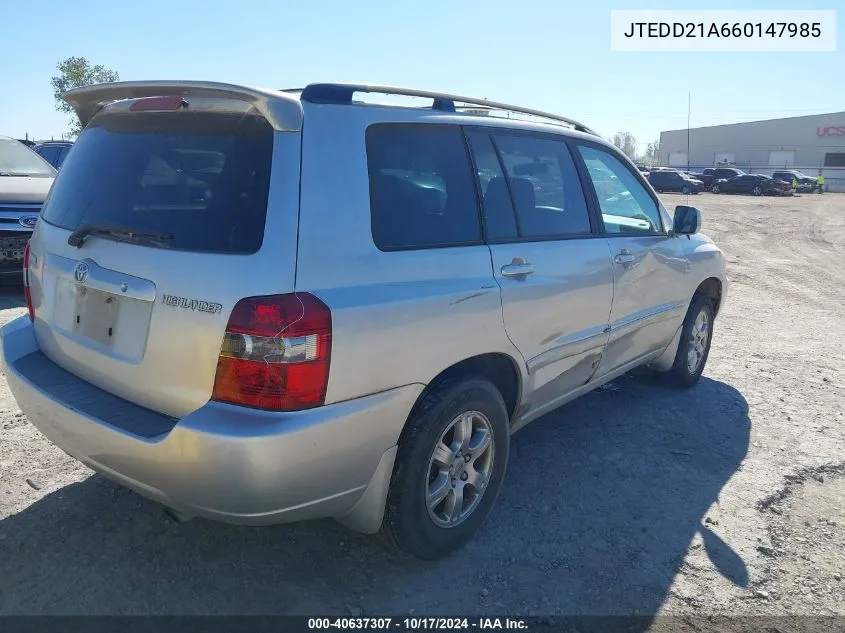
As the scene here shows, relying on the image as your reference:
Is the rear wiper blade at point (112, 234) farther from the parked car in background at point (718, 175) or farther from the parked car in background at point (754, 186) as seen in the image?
the parked car in background at point (718, 175)

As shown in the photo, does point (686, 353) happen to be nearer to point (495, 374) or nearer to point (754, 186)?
point (495, 374)

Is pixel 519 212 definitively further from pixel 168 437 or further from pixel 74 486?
pixel 74 486

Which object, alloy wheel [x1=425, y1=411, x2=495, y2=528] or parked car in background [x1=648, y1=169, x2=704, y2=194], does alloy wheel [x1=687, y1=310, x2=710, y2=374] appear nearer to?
alloy wheel [x1=425, y1=411, x2=495, y2=528]

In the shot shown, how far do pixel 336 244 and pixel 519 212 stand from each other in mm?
1243

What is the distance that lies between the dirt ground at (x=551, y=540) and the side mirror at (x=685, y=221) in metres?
1.29

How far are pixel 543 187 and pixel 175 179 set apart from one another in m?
1.89

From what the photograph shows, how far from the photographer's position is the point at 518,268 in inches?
122

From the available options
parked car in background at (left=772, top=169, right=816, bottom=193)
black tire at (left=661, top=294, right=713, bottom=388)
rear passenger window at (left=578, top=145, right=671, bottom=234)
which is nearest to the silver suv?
rear passenger window at (left=578, top=145, right=671, bottom=234)

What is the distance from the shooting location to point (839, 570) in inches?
121

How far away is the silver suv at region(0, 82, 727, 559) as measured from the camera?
2.23 m

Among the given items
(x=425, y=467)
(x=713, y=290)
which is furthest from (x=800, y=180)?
(x=425, y=467)

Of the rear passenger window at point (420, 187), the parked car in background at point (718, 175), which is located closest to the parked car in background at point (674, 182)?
the parked car in background at point (718, 175)

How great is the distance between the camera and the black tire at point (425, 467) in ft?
8.78

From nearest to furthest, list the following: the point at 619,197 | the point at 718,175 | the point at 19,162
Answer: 1. the point at 619,197
2. the point at 19,162
3. the point at 718,175
